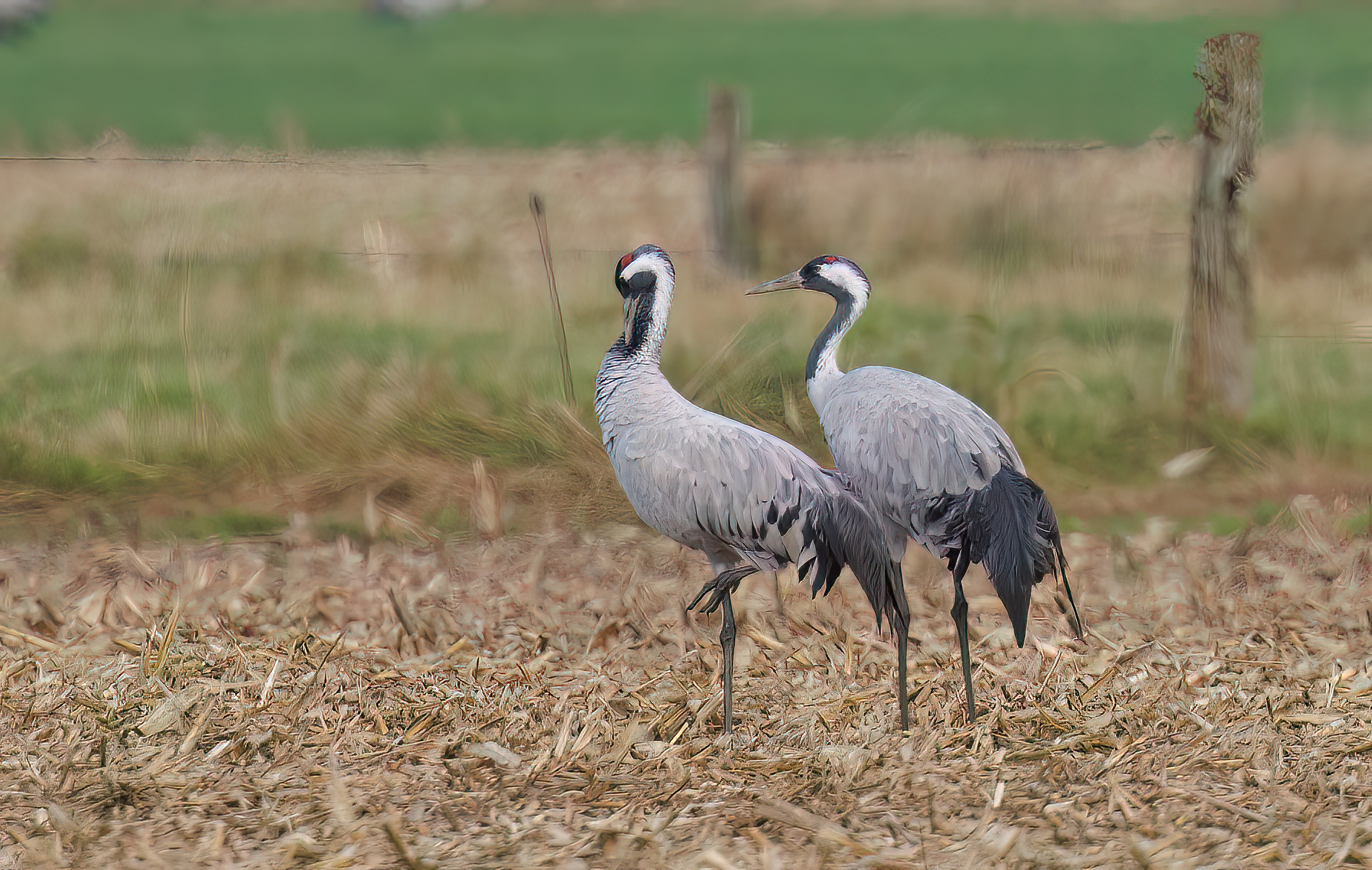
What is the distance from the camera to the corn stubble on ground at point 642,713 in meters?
2.99

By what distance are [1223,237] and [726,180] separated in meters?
2.25

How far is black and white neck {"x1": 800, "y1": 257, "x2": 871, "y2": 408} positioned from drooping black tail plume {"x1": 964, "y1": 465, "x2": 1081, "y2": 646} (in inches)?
24.4

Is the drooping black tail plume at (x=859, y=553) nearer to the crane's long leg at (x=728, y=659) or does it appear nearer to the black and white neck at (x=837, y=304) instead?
the crane's long leg at (x=728, y=659)

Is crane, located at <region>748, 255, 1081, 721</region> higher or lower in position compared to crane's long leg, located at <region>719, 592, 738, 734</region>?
higher

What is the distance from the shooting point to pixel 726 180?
19.5ft

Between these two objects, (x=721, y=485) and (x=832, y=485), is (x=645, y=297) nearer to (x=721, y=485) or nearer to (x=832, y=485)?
(x=721, y=485)

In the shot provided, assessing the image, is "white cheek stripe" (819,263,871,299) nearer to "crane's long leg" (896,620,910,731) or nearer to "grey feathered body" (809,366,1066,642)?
"grey feathered body" (809,366,1066,642)

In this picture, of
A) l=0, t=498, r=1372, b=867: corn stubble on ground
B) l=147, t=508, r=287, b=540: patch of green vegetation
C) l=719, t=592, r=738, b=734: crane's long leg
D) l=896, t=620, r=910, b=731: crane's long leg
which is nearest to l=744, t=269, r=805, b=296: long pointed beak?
l=719, t=592, r=738, b=734: crane's long leg

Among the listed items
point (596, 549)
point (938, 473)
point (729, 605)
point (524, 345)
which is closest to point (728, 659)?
point (729, 605)

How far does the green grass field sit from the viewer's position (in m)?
5.43

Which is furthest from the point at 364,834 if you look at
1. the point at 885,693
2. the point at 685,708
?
the point at 885,693

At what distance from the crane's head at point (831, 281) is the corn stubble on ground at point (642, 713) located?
1.23 meters

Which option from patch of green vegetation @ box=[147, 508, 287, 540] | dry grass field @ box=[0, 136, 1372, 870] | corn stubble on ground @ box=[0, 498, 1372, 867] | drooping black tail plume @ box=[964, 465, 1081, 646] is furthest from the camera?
patch of green vegetation @ box=[147, 508, 287, 540]

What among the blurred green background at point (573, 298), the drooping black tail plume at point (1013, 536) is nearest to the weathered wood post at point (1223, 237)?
the blurred green background at point (573, 298)
